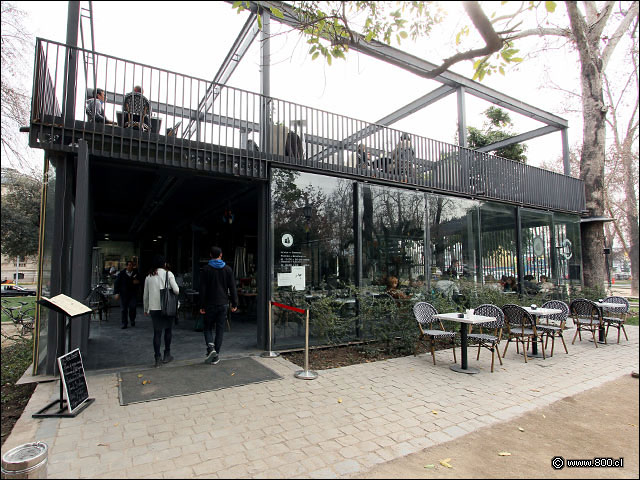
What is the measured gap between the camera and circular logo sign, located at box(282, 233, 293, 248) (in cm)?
654

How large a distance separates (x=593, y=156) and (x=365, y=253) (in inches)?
405

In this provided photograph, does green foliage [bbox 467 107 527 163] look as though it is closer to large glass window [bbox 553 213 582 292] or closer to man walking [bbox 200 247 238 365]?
large glass window [bbox 553 213 582 292]

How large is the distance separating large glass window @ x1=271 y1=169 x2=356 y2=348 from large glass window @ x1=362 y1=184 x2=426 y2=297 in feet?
1.34

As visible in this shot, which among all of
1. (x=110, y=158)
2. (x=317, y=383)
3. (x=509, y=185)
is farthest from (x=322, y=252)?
(x=509, y=185)

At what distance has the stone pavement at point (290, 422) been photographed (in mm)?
2814

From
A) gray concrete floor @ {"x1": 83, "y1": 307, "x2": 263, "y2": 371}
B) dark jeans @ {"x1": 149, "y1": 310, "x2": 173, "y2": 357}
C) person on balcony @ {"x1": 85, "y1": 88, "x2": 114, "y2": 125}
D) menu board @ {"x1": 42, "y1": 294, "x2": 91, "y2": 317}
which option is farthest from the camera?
gray concrete floor @ {"x1": 83, "y1": 307, "x2": 263, "y2": 371}

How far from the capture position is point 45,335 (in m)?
4.93

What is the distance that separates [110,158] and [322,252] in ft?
12.3

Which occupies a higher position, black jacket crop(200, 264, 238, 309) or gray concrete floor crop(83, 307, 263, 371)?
black jacket crop(200, 264, 238, 309)

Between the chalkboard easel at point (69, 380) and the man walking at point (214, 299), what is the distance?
5.87 feet

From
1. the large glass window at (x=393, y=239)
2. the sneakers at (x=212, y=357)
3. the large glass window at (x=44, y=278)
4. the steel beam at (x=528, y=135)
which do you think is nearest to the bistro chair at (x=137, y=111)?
the large glass window at (x=44, y=278)

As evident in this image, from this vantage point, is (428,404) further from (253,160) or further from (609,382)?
(253,160)
